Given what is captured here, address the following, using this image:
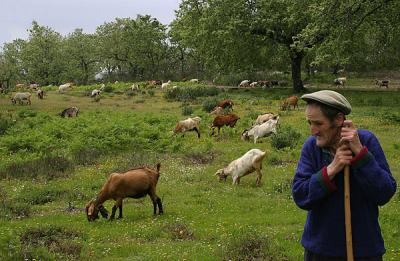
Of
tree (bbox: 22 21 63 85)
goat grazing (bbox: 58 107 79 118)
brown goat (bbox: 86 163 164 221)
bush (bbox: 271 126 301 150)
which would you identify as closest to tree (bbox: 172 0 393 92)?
goat grazing (bbox: 58 107 79 118)

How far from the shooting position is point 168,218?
1107 centimetres

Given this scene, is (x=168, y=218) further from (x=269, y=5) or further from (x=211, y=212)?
(x=269, y=5)

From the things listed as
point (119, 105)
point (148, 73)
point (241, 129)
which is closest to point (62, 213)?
point (241, 129)

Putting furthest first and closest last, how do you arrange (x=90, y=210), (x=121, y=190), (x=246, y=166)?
(x=246, y=166) → (x=121, y=190) → (x=90, y=210)

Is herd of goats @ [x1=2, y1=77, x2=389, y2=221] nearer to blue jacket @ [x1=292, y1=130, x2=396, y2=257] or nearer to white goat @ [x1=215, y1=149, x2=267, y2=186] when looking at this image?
white goat @ [x1=215, y1=149, x2=267, y2=186]

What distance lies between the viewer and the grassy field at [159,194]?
344 inches

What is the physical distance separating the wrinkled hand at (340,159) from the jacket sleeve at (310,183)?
0.05 m

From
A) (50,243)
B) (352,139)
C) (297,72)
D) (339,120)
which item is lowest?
(50,243)

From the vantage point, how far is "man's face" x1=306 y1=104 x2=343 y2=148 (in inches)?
150

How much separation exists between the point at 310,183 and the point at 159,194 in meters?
9.87

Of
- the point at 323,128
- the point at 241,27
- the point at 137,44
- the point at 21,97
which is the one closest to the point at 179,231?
the point at 323,128

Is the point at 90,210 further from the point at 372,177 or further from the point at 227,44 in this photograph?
the point at 227,44

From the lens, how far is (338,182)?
383cm

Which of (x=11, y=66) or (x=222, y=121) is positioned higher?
(x=11, y=66)
